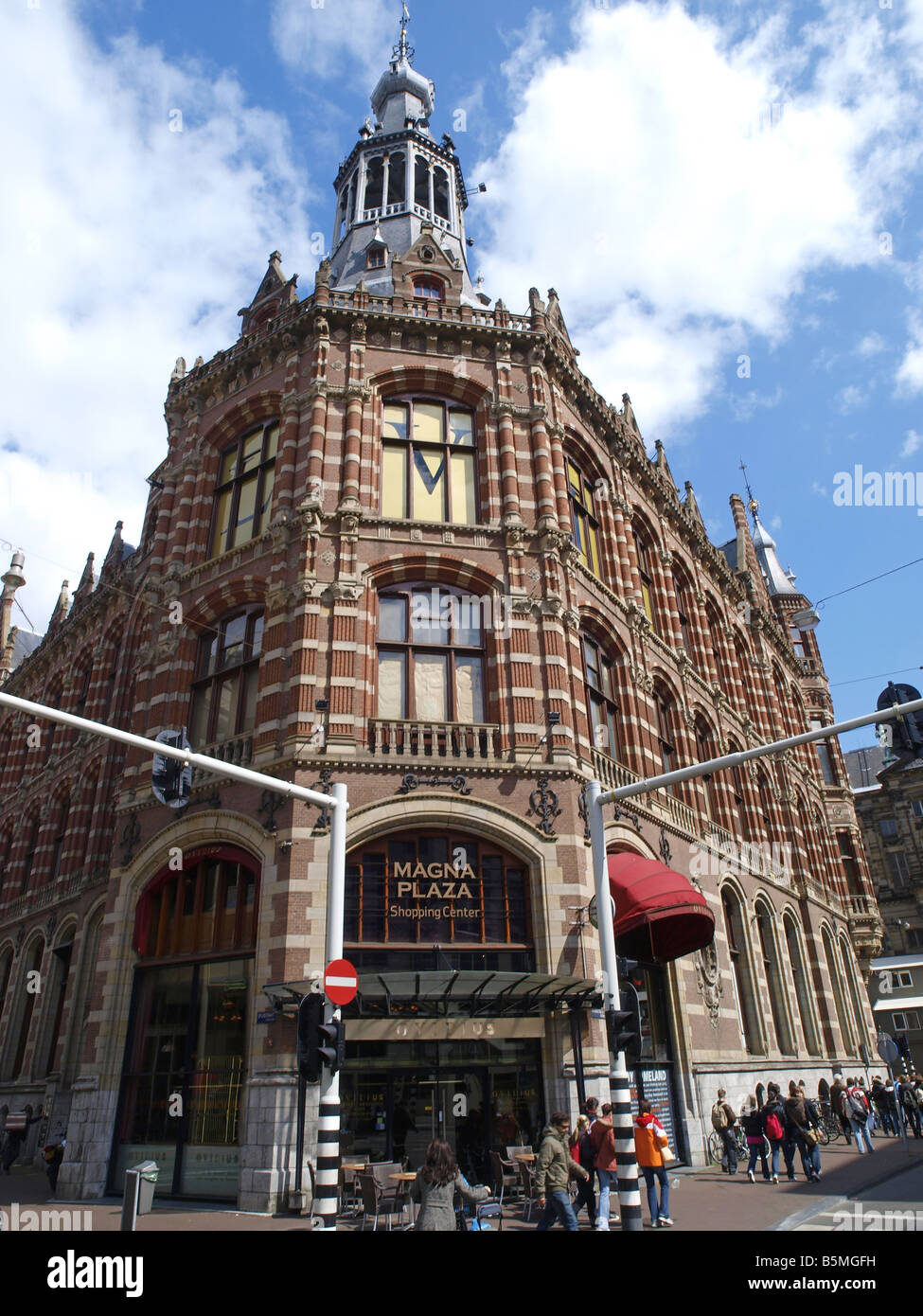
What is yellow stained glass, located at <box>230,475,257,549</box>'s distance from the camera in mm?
23359

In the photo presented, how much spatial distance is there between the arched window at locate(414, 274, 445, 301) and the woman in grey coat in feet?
78.9

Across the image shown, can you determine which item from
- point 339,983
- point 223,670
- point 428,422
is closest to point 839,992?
point 428,422

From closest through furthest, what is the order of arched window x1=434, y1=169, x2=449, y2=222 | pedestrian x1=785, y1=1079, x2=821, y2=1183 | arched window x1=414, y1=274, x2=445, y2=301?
pedestrian x1=785, y1=1079, x2=821, y2=1183 → arched window x1=414, y1=274, x2=445, y2=301 → arched window x1=434, y1=169, x2=449, y2=222

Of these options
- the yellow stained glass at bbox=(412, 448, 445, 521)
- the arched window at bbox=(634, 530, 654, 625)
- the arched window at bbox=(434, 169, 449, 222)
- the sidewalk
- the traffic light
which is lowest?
the sidewalk

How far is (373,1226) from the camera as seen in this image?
1250 centimetres

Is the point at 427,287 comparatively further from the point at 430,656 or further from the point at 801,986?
the point at 801,986

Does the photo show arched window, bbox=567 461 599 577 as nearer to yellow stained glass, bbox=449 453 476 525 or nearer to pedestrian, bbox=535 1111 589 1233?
yellow stained glass, bbox=449 453 476 525

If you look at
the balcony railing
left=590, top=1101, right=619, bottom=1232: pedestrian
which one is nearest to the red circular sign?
left=590, top=1101, right=619, bottom=1232: pedestrian

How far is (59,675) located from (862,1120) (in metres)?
33.5

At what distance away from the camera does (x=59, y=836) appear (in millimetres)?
32562

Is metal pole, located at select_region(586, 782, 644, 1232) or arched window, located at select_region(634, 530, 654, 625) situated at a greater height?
arched window, located at select_region(634, 530, 654, 625)

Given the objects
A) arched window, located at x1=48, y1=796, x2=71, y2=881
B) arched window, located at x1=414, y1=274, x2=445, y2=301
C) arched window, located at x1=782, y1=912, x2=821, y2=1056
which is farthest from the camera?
arched window, located at x1=48, y1=796, x2=71, y2=881
